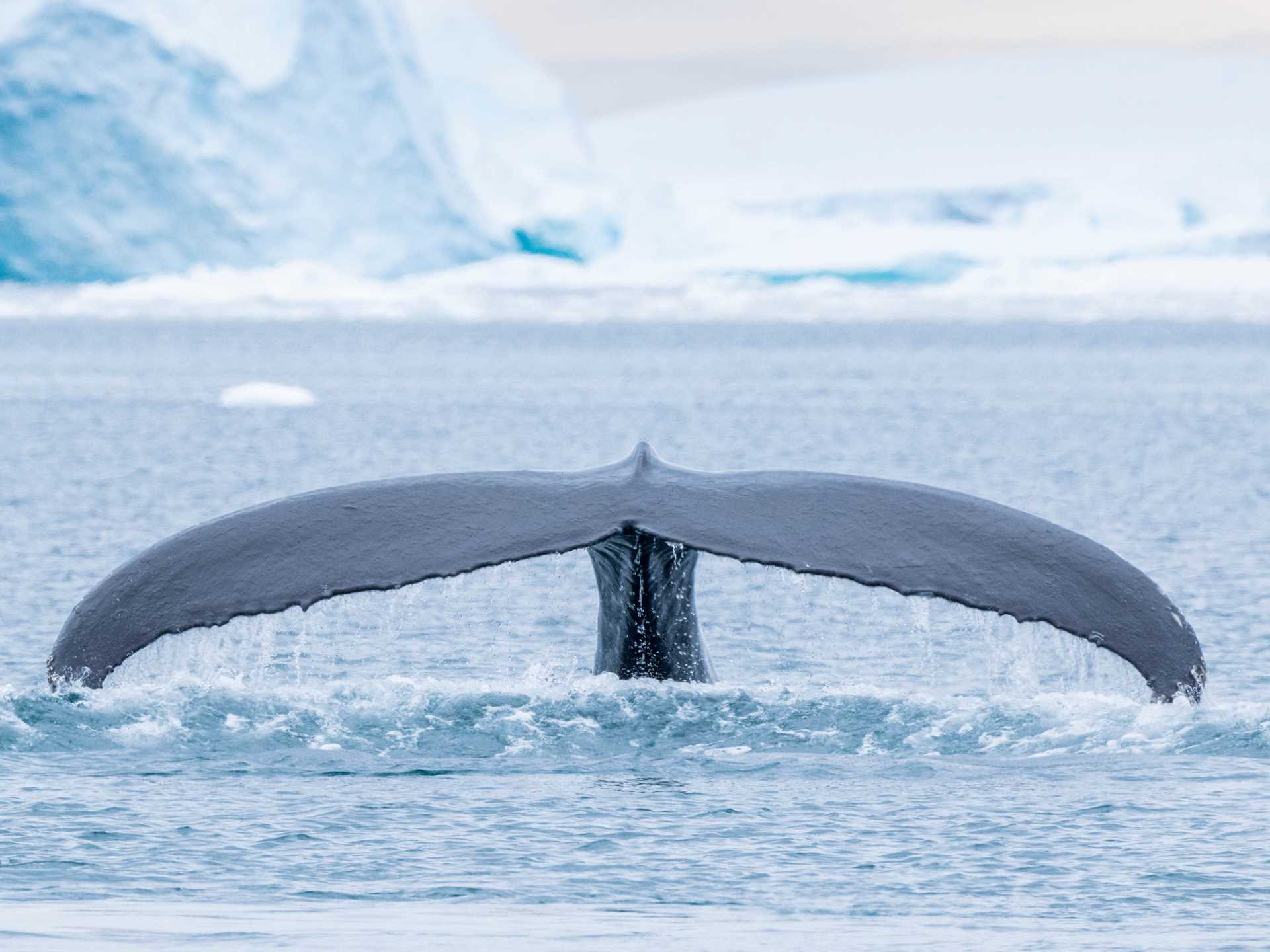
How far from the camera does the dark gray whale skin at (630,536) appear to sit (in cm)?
615

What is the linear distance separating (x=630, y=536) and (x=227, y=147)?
45405 mm

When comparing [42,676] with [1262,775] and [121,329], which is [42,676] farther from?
[121,329]

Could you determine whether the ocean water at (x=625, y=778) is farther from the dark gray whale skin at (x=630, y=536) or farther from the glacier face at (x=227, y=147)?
the glacier face at (x=227, y=147)

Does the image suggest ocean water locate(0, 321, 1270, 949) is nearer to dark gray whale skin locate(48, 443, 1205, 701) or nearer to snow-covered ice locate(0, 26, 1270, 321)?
dark gray whale skin locate(48, 443, 1205, 701)

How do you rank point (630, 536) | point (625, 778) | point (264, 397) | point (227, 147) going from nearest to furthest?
point (630, 536) → point (625, 778) → point (264, 397) → point (227, 147)

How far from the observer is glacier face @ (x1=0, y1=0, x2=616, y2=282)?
1909 inches

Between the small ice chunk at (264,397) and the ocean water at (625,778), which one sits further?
the small ice chunk at (264,397)

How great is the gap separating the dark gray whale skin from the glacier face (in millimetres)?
44091

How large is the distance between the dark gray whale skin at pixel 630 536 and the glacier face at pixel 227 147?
145 ft

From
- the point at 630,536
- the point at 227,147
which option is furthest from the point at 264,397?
the point at 630,536

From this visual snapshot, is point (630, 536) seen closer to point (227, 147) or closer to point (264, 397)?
point (264, 397)

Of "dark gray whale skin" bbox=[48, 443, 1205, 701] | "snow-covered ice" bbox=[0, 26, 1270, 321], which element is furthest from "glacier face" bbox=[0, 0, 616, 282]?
"dark gray whale skin" bbox=[48, 443, 1205, 701]

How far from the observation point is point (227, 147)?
1980 inches

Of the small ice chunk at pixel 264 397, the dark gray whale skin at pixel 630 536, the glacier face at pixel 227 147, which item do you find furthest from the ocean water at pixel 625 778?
the glacier face at pixel 227 147
